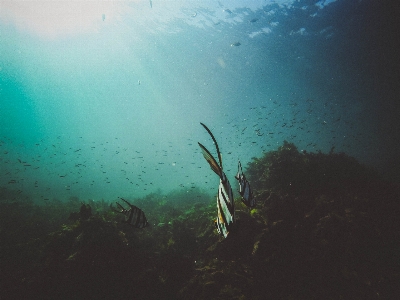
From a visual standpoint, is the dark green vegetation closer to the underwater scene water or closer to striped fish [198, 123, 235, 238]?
the underwater scene water

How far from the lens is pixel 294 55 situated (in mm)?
29406

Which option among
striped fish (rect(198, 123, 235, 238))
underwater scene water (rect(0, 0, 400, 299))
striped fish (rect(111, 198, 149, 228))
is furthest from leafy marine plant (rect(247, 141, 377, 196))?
striped fish (rect(198, 123, 235, 238))

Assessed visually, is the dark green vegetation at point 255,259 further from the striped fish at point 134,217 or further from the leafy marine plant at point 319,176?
the striped fish at point 134,217

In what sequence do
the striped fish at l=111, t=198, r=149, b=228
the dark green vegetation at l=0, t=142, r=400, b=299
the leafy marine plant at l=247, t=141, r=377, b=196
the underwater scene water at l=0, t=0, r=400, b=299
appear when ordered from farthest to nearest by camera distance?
the leafy marine plant at l=247, t=141, r=377, b=196 < the underwater scene water at l=0, t=0, r=400, b=299 < the dark green vegetation at l=0, t=142, r=400, b=299 < the striped fish at l=111, t=198, r=149, b=228

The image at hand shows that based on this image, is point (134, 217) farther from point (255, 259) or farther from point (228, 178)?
point (228, 178)

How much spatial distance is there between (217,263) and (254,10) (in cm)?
2720

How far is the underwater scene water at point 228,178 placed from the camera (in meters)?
4.34

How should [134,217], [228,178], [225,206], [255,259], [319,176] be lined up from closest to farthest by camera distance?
1. [225,206]
2. [134,217]
3. [255,259]
4. [228,178]
5. [319,176]

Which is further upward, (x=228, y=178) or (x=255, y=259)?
(x=228, y=178)

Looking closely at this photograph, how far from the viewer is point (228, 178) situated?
6.80 metres

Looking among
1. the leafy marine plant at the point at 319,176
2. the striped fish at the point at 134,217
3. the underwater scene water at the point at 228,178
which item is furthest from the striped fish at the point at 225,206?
the leafy marine plant at the point at 319,176

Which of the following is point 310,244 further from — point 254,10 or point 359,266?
point 254,10

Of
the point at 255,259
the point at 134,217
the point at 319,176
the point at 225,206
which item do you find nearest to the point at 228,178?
the point at 255,259

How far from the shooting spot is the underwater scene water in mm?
4344
